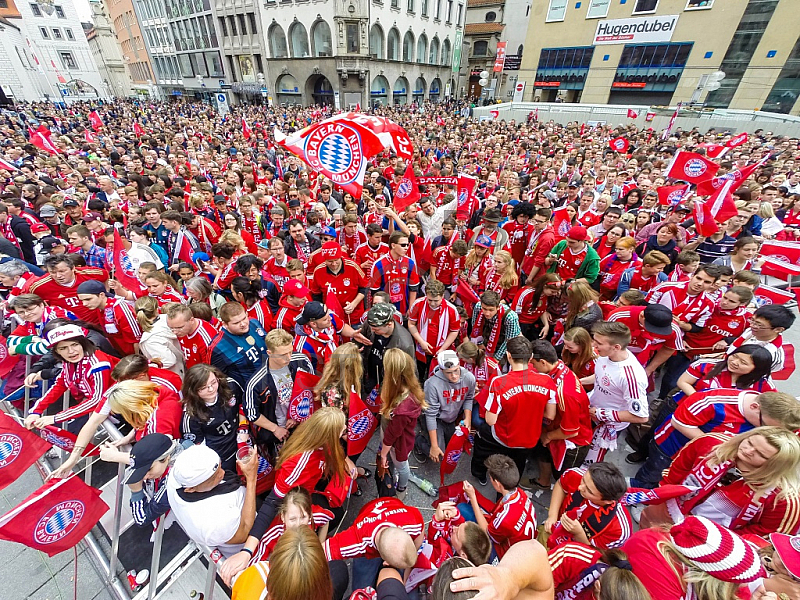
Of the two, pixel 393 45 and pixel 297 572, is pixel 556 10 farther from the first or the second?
pixel 297 572

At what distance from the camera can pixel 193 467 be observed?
7.14 ft

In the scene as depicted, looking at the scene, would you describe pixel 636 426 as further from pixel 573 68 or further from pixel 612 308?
pixel 573 68

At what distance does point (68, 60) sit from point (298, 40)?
40.2 meters

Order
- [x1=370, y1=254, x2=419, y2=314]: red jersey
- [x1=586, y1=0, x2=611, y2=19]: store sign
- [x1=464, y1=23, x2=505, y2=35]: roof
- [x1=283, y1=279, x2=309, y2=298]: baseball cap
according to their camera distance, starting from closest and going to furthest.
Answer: [x1=283, y1=279, x2=309, y2=298]: baseball cap < [x1=370, y1=254, x2=419, y2=314]: red jersey < [x1=586, y1=0, x2=611, y2=19]: store sign < [x1=464, y1=23, x2=505, y2=35]: roof

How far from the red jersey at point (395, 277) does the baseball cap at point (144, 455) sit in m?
3.48

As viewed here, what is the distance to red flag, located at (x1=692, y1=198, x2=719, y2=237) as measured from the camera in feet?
18.2

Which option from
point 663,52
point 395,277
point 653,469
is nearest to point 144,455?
point 395,277

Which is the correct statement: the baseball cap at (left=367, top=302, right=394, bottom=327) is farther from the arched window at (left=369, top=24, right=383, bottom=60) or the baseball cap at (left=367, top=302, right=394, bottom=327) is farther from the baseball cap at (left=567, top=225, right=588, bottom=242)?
the arched window at (left=369, top=24, right=383, bottom=60)

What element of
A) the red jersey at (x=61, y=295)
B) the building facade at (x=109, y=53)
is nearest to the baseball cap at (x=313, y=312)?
the red jersey at (x=61, y=295)

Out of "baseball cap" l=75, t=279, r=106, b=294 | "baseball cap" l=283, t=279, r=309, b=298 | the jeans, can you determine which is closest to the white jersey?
the jeans

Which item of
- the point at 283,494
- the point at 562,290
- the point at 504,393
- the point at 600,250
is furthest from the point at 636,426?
the point at 283,494

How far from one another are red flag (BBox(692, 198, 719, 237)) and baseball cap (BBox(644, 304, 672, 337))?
3088 mm

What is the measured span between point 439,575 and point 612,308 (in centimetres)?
412

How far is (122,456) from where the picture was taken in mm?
2463
